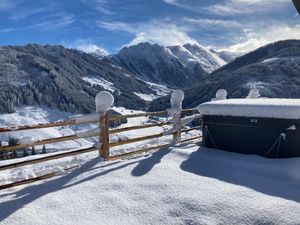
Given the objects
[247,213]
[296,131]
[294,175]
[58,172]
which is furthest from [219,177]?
[58,172]

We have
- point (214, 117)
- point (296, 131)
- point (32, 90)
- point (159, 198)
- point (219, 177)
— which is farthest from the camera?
point (32, 90)

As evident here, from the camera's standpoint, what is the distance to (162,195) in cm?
536

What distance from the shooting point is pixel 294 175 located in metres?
6.44

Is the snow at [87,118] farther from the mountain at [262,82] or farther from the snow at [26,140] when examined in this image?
the mountain at [262,82]

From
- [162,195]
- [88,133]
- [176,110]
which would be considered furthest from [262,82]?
[162,195]

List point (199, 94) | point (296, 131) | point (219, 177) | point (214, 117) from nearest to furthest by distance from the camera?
point (219, 177)
point (296, 131)
point (214, 117)
point (199, 94)

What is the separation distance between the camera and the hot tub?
762 cm

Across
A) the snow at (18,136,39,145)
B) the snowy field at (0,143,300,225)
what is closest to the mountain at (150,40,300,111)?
the snowy field at (0,143,300,225)

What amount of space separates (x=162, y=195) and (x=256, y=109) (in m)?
3.57

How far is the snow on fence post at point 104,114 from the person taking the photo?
752 centimetres

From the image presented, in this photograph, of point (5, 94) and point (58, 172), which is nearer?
point (58, 172)

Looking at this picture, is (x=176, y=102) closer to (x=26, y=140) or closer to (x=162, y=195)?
(x=26, y=140)

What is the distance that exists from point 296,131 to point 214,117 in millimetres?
1960

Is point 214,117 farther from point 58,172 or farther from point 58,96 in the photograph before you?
point 58,96
